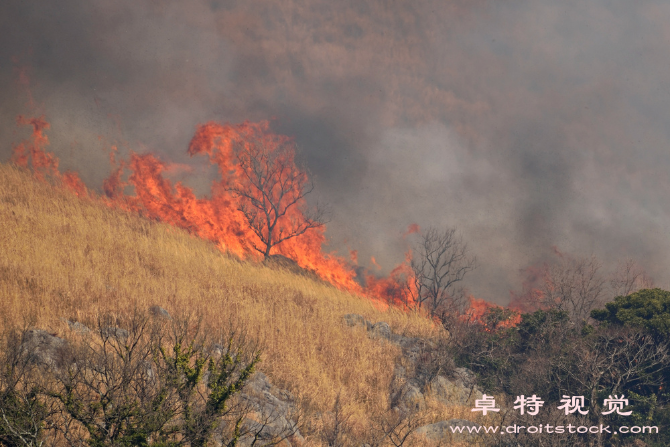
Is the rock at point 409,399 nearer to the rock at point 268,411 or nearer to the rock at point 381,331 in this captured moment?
the rock at point 381,331

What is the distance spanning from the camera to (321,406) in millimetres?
13312

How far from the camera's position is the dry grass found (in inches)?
552

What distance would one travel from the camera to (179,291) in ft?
56.8

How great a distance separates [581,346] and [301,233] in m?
23.1

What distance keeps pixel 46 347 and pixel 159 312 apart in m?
3.83

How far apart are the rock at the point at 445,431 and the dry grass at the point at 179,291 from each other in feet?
5.36

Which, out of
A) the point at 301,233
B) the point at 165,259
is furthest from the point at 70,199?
the point at 301,233

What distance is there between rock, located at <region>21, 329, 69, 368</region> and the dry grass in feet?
2.16

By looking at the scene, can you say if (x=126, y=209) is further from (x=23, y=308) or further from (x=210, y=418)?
(x=210, y=418)

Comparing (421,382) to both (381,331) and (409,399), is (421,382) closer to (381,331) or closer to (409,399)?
(409,399)

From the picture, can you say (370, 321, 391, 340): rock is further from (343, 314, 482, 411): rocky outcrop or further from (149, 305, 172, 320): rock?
(149, 305, 172, 320): rock

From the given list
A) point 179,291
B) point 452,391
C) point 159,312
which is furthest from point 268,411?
point 452,391

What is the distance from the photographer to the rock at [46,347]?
1059 cm

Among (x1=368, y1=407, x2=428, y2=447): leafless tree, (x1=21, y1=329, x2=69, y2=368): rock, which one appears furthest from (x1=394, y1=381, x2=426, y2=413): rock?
(x1=21, y1=329, x2=69, y2=368): rock
